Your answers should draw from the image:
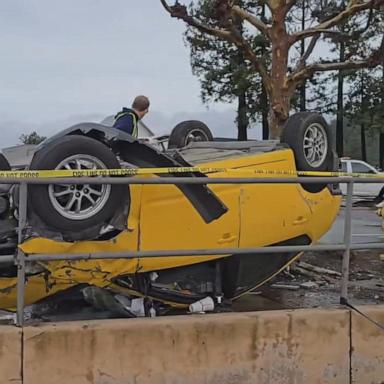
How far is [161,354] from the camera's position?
4.72 metres

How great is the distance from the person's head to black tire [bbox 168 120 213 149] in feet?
3.05

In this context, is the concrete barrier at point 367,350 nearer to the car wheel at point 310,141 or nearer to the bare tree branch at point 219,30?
the car wheel at point 310,141

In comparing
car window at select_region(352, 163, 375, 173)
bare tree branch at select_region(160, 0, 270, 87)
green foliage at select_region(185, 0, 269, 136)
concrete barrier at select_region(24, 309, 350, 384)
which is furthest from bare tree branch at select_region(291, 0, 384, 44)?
green foliage at select_region(185, 0, 269, 136)

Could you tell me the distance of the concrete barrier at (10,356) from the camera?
439cm

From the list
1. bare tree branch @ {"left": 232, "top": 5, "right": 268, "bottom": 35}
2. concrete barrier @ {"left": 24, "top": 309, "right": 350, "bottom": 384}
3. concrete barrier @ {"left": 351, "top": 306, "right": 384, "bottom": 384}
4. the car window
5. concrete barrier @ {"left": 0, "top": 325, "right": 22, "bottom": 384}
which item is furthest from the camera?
the car window

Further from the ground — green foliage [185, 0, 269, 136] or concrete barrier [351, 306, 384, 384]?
green foliage [185, 0, 269, 136]

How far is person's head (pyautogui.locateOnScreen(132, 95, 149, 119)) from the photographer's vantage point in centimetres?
640

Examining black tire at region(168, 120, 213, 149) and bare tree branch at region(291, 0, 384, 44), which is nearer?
black tire at region(168, 120, 213, 149)

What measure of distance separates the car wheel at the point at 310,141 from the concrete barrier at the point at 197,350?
4.87 feet

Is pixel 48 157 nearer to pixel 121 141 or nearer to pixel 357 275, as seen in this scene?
pixel 121 141

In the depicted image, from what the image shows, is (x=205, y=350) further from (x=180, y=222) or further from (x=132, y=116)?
(x=132, y=116)

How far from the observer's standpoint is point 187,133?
7441 mm

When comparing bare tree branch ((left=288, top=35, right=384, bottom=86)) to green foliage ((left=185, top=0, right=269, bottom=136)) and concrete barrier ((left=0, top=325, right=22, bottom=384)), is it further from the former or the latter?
green foliage ((left=185, top=0, right=269, bottom=136))

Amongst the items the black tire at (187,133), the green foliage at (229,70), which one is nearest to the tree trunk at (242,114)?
the green foliage at (229,70)
